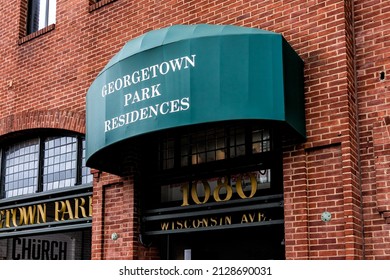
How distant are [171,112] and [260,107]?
1062mm

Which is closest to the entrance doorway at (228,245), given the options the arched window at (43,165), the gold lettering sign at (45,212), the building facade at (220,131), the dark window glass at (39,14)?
the building facade at (220,131)

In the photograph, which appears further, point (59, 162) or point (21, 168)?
point (21, 168)

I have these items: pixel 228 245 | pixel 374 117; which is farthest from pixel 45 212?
pixel 374 117

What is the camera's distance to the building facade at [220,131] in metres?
→ 6.98

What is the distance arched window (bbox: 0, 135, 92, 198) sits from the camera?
10.3m

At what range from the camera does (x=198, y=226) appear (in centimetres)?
832

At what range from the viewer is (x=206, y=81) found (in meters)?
7.07

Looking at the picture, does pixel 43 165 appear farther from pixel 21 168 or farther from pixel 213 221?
pixel 213 221

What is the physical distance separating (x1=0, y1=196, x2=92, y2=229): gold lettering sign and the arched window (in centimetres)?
30

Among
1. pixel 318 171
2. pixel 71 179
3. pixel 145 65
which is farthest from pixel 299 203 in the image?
pixel 71 179

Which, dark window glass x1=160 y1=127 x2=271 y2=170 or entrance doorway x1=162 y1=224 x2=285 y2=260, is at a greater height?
dark window glass x1=160 y1=127 x2=271 y2=170

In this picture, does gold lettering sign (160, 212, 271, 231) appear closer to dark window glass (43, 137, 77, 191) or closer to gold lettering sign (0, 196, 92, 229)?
gold lettering sign (0, 196, 92, 229)

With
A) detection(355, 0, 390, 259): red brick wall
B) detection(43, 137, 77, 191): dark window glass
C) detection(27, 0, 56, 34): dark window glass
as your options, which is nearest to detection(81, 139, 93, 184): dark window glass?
detection(43, 137, 77, 191): dark window glass

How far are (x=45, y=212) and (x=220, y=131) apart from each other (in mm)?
3910
